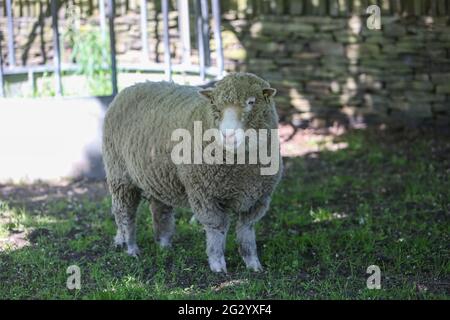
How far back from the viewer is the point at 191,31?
10750 millimetres

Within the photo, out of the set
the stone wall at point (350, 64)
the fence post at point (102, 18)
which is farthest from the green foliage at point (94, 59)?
the stone wall at point (350, 64)

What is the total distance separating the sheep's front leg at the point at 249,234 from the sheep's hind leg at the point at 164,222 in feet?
2.58

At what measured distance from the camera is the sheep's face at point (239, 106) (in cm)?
520

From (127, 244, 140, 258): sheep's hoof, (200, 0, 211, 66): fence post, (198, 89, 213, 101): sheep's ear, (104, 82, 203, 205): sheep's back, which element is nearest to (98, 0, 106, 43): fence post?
(200, 0, 211, 66): fence post

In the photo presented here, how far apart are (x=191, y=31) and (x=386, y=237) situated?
16.3 feet

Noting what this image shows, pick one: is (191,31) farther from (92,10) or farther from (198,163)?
(198,163)

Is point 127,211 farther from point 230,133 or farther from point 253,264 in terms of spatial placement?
point 230,133

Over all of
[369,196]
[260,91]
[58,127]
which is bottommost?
[369,196]

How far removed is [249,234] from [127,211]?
1.07m

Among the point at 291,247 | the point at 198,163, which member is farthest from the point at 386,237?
the point at 198,163

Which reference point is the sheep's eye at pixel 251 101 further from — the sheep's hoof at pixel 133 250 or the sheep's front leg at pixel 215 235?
the sheep's hoof at pixel 133 250

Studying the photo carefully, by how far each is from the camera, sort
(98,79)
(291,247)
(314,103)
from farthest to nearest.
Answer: (314,103)
(98,79)
(291,247)
